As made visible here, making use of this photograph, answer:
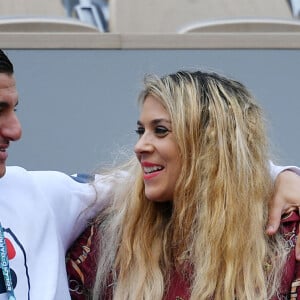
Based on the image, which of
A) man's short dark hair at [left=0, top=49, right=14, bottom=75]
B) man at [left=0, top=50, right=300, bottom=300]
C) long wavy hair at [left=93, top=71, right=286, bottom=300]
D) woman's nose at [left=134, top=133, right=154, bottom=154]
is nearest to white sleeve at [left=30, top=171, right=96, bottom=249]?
man at [left=0, top=50, right=300, bottom=300]

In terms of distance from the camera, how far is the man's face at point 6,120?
2.79m

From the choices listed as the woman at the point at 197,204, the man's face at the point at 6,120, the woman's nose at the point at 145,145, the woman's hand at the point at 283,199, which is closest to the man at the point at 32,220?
the man's face at the point at 6,120

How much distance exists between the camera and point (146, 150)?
2.98 metres

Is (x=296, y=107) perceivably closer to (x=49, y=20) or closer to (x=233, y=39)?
(x=233, y=39)

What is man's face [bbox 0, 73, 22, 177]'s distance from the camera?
9.15ft

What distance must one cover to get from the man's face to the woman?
1.26 feet

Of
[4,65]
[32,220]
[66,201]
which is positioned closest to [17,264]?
[32,220]

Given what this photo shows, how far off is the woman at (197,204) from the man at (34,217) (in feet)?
0.29

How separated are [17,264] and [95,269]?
34 cm

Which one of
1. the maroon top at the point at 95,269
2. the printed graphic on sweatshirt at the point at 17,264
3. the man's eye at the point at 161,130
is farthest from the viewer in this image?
the man's eye at the point at 161,130

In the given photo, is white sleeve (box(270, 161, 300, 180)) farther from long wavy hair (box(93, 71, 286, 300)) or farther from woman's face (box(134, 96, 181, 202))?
woman's face (box(134, 96, 181, 202))

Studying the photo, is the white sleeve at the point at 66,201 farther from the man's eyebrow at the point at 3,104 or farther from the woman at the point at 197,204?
the man's eyebrow at the point at 3,104

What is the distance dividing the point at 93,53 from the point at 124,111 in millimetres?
232

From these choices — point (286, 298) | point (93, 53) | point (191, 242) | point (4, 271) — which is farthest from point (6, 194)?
point (93, 53)
